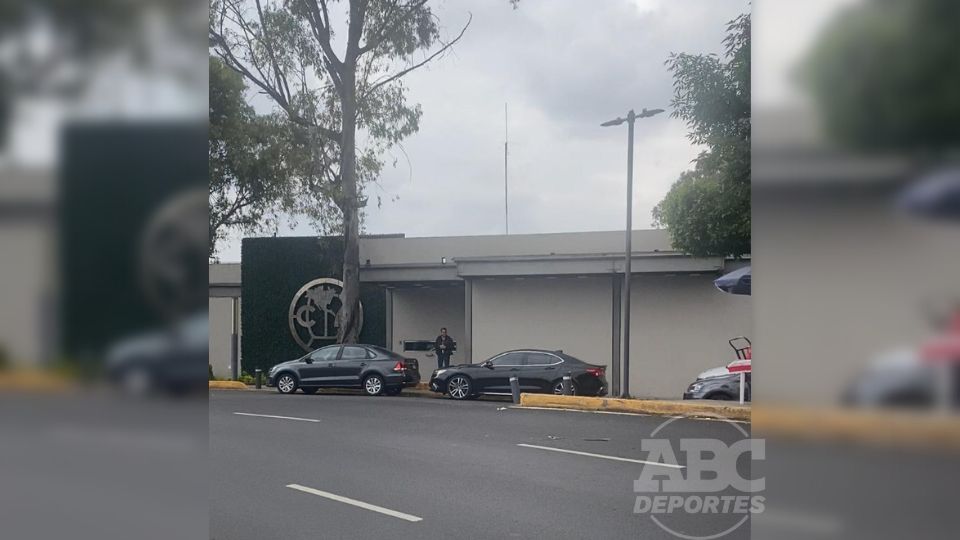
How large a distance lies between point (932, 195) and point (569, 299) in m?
16.9

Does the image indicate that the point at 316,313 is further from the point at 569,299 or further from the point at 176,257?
the point at 176,257

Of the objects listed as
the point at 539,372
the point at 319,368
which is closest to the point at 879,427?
the point at 539,372

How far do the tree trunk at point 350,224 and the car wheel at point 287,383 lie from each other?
8.84ft

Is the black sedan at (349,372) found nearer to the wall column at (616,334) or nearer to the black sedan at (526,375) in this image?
the black sedan at (526,375)

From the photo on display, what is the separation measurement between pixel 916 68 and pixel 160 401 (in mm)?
1311

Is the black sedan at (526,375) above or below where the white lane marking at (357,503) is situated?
below

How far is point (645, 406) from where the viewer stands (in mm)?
12133

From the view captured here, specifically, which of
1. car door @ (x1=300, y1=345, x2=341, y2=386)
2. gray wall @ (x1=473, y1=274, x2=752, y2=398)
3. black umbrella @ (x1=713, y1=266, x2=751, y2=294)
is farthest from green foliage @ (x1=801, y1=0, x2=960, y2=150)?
gray wall @ (x1=473, y1=274, x2=752, y2=398)

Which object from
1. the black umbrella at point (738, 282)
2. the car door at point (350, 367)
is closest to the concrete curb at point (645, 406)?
the black umbrella at point (738, 282)

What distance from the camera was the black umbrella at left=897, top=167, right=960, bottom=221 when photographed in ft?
3.35

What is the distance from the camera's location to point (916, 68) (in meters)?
1.02

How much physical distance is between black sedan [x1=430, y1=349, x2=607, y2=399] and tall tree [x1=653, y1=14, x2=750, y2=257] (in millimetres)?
3652

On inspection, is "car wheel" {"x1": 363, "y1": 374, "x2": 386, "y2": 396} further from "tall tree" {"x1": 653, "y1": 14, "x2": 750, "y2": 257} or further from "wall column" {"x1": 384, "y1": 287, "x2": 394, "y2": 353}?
"tall tree" {"x1": 653, "y1": 14, "x2": 750, "y2": 257}

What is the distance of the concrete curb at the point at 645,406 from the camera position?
416 inches
